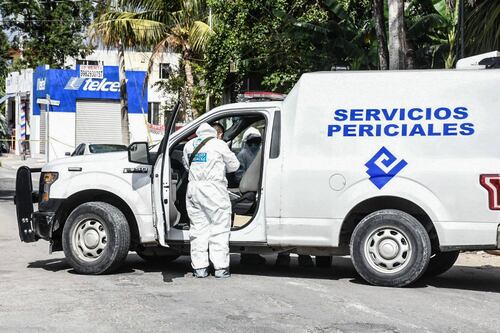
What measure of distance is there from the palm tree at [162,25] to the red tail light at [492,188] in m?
21.6

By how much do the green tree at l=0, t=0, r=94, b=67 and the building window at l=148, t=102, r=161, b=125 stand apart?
655 cm

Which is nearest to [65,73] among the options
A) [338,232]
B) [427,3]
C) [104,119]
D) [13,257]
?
[104,119]

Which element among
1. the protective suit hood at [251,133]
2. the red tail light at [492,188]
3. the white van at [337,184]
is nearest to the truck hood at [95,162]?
the white van at [337,184]

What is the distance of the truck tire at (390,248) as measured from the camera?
811 centimetres

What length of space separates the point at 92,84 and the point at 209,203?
127 feet

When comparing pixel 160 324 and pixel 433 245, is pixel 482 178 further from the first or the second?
pixel 160 324

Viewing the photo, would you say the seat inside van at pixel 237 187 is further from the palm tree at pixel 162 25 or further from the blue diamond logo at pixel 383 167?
the palm tree at pixel 162 25

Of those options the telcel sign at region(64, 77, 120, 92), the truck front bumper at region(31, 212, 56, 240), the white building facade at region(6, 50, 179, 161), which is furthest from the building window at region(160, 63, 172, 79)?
the truck front bumper at region(31, 212, 56, 240)

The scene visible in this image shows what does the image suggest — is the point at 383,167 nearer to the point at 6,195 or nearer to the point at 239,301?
the point at 239,301

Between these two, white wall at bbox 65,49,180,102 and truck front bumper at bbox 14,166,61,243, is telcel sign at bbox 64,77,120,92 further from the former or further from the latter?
truck front bumper at bbox 14,166,61,243

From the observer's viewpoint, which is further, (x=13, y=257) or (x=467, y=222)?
(x=13, y=257)

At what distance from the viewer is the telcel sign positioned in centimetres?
4550

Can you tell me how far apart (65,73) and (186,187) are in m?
38.2

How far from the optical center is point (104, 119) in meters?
46.7
